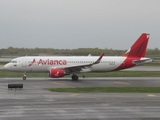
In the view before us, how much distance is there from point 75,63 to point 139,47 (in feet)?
29.9

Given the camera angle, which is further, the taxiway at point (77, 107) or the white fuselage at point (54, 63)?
the white fuselage at point (54, 63)

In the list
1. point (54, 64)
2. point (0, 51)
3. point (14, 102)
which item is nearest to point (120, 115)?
point (14, 102)

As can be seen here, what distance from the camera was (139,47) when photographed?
48375 mm

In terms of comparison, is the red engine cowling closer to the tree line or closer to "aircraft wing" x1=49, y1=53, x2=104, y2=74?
"aircraft wing" x1=49, y1=53, x2=104, y2=74

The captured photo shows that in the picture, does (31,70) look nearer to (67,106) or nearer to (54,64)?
(54,64)

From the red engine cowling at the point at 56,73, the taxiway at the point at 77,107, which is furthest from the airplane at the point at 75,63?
the taxiway at the point at 77,107

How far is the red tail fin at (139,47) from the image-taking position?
4828cm

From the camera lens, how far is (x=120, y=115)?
62.7 feet

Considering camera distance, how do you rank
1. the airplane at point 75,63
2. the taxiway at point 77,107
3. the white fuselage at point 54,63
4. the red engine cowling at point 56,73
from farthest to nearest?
the white fuselage at point 54,63 < the airplane at point 75,63 < the red engine cowling at point 56,73 < the taxiway at point 77,107

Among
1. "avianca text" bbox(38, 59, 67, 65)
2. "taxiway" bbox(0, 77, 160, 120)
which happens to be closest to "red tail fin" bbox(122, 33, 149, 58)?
"avianca text" bbox(38, 59, 67, 65)

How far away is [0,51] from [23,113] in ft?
451

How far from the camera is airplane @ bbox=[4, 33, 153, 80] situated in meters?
44.8

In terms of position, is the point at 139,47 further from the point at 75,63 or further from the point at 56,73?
the point at 56,73

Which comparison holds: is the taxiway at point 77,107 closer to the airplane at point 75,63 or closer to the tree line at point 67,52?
the airplane at point 75,63
